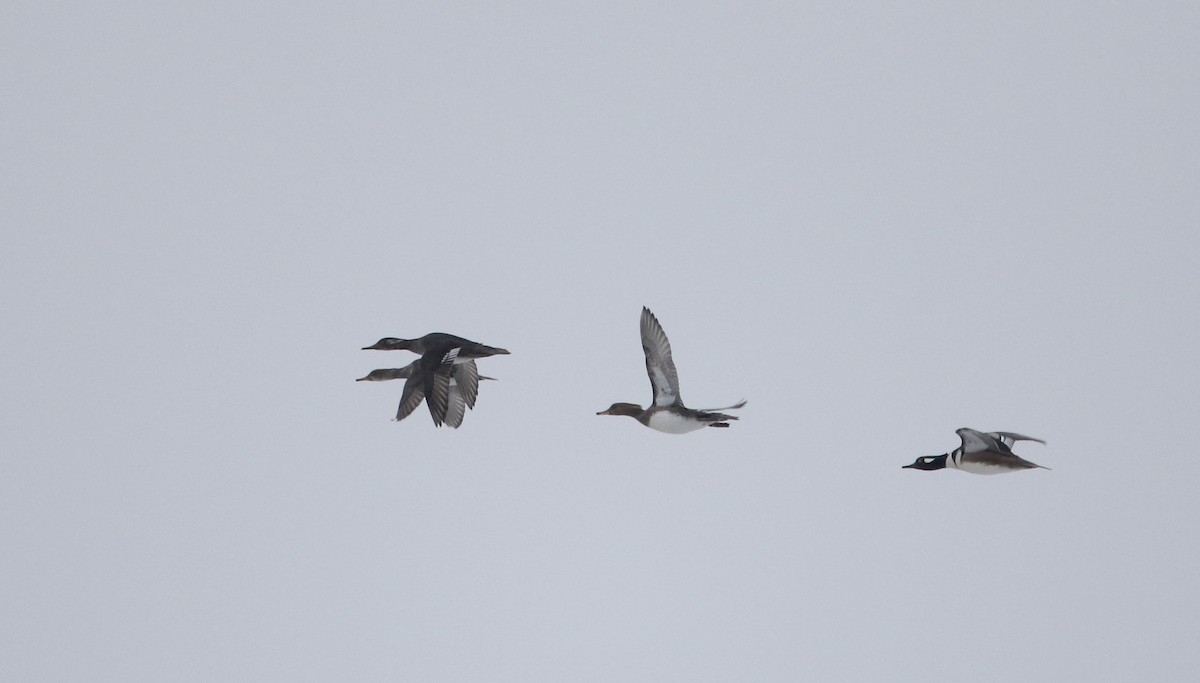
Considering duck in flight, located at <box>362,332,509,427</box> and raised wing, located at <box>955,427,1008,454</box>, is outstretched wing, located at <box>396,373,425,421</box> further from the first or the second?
raised wing, located at <box>955,427,1008,454</box>

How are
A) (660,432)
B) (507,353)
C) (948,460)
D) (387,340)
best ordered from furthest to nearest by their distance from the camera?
(387,340) → (507,353) → (660,432) → (948,460)

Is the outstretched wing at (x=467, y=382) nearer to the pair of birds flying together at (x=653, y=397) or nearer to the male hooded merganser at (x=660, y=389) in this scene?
the pair of birds flying together at (x=653, y=397)

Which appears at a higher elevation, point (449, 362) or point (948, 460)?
point (449, 362)

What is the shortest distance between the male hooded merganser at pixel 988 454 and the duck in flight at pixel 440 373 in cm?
844

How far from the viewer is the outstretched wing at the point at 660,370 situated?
72.2ft

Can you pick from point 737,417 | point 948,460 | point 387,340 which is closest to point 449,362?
point 387,340

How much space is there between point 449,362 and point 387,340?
9.12 ft

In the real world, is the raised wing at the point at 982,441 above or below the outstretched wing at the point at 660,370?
below

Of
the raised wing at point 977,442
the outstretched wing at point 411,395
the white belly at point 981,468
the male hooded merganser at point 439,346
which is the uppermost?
the male hooded merganser at point 439,346

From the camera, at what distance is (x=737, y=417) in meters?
21.0

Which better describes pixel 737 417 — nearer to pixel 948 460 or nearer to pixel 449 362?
pixel 948 460

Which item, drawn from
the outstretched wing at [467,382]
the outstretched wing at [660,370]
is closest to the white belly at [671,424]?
the outstretched wing at [660,370]

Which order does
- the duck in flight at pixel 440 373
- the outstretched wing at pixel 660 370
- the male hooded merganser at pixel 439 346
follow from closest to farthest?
the outstretched wing at pixel 660 370 → the duck in flight at pixel 440 373 → the male hooded merganser at pixel 439 346

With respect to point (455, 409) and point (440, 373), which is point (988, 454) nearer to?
point (440, 373)
